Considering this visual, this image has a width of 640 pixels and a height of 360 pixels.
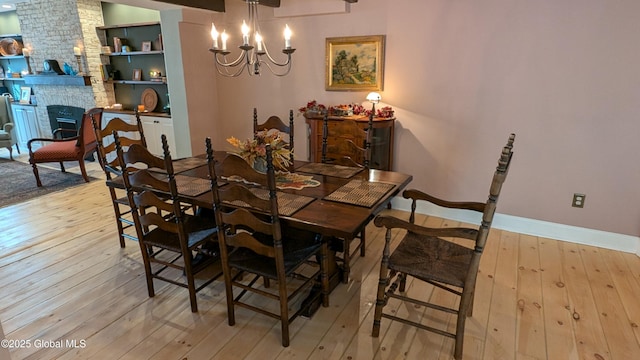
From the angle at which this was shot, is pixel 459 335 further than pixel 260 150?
No

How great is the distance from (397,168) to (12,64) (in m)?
7.89

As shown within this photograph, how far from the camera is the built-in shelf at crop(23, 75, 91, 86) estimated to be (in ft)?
18.7

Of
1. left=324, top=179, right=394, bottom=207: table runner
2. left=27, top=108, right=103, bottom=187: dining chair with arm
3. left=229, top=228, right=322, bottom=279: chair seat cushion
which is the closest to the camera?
left=229, top=228, right=322, bottom=279: chair seat cushion

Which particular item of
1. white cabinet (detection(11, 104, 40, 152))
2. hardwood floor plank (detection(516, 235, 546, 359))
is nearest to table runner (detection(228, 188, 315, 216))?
hardwood floor plank (detection(516, 235, 546, 359))

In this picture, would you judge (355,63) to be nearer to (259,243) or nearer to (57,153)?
(259,243)

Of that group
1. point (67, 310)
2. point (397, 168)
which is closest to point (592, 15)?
point (397, 168)

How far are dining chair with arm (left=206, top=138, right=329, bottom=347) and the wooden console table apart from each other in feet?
4.98

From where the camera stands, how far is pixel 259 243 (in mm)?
1935

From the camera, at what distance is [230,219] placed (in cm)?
193

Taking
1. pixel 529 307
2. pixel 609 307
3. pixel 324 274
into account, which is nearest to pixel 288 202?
pixel 324 274

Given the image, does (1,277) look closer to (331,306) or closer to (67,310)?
(67,310)

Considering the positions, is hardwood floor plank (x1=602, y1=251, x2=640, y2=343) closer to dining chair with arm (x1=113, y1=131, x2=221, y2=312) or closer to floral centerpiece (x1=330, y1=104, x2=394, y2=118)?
floral centerpiece (x1=330, y1=104, x2=394, y2=118)

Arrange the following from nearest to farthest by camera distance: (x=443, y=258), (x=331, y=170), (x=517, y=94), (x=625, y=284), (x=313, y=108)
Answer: (x=443, y=258) < (x=625, y=284) < (x=331, y=170) < (x=517, y=94) < (x=313, y=108)

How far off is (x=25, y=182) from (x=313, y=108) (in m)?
4.10
